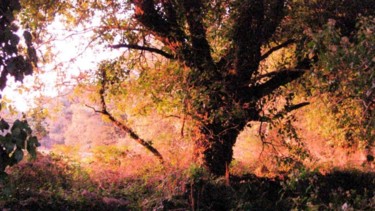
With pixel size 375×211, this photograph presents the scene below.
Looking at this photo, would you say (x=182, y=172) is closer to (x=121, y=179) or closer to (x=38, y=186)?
(x=121, y=179)

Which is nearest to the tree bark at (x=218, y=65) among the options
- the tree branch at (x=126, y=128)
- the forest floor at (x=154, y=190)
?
the forest floor at (x=154, y=190)

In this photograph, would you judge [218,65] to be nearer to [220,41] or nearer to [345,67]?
[220,41]

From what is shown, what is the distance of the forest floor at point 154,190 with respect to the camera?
868 centimetres

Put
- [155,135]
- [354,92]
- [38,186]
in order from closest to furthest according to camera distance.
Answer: [354,92], [38,186], [155,135]

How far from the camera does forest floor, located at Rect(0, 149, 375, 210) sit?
342 inches

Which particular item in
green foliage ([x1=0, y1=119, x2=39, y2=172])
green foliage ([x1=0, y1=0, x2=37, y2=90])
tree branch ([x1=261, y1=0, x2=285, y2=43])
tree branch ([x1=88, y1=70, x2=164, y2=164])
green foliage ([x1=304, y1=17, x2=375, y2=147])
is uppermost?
tree branch ([x1=261, y1=0, x2=285, y2=43])

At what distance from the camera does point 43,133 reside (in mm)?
11203

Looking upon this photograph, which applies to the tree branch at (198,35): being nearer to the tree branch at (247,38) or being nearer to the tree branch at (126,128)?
the tree branch at (247,38)

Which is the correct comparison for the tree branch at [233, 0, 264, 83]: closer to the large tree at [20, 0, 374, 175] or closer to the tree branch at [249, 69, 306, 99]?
the large tree at [20, 0, 374, 175]

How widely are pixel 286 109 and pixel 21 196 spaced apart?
20.4 feet

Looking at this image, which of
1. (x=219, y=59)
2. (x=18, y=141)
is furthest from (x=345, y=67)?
(x=18, y=141)

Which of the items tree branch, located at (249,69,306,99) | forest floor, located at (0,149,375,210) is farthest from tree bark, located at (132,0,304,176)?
forest floor, located at (0,149,375,210)

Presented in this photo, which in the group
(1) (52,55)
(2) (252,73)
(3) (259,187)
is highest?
(1) (52,55)

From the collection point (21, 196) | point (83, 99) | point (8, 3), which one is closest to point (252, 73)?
point (83, 99)
